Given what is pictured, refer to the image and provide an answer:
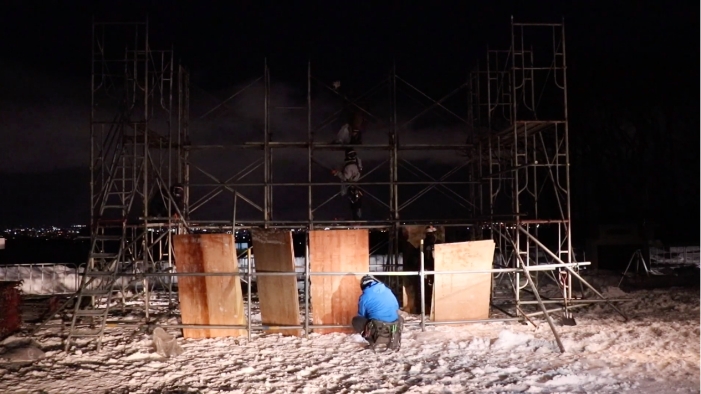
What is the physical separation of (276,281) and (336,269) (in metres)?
1.14

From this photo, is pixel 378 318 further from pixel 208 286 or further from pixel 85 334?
pixel 85 334

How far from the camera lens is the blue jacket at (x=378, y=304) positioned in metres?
9.02

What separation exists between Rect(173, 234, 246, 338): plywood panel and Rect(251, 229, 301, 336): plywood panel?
0.48 metres

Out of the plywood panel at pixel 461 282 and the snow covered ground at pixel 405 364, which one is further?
the plywood panel at pixel 461 282

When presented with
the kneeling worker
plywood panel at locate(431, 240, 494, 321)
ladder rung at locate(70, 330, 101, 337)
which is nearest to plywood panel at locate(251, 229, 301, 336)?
the kneeling worker

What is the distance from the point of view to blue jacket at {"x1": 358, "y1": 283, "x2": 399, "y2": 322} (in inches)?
355

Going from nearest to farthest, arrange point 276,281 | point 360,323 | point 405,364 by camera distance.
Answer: point 405,364 → point 360,323 → point 276,281

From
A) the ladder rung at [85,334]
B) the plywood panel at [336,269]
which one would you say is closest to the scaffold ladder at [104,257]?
the ladder rung at [85,334]

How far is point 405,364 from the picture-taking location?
8180 mm

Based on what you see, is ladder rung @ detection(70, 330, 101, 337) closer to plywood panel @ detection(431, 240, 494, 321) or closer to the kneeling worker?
the kneeling worker

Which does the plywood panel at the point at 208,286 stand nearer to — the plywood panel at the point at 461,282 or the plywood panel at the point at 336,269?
the plywood panel at the point at 336,269

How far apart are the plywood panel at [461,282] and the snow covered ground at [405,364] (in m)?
0.32

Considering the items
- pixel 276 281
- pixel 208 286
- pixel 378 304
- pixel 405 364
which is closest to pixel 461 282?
pixel 378 304

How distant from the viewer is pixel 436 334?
998 centimetres
